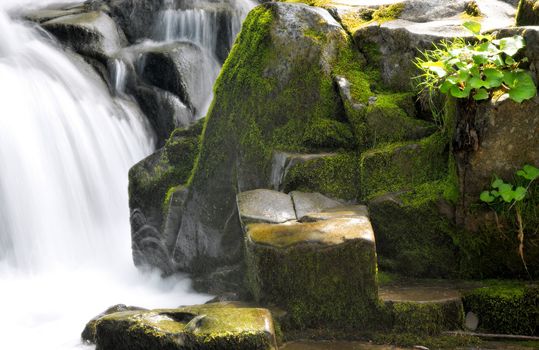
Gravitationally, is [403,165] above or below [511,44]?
below

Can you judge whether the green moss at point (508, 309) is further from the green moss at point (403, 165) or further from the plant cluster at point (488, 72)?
the plant cluster at point (488, 72)

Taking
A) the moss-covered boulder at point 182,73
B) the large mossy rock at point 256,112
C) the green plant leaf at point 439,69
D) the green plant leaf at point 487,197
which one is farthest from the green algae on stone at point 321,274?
the moss-covered boulder at point 182,73

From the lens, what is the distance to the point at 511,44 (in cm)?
410

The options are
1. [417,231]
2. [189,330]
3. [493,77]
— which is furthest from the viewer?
[417,231]

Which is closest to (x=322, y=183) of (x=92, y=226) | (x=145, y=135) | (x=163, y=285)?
(x=163, y=285)

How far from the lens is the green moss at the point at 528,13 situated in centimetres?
475

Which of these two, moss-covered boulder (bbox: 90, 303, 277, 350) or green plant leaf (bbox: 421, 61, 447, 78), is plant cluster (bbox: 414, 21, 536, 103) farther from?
moss-covered boulder (bbox: 90, 303, 277, 350)

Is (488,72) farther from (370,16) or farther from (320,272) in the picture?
(370,16)

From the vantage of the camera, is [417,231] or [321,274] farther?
[417,231]

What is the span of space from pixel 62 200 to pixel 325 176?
14.5 feet

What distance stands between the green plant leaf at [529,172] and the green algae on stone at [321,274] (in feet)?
3.89

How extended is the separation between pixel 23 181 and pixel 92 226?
1095 mm

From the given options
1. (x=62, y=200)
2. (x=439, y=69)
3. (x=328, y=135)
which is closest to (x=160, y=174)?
(x=328, y=135)

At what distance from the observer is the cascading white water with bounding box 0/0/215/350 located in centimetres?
590
